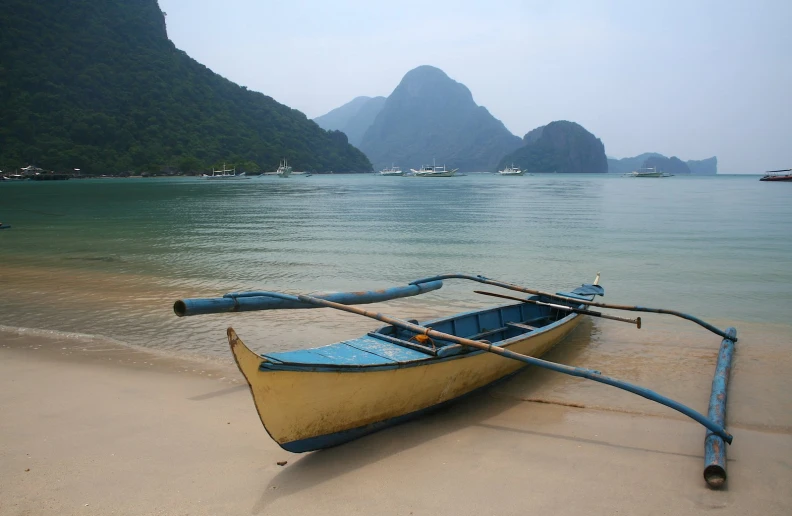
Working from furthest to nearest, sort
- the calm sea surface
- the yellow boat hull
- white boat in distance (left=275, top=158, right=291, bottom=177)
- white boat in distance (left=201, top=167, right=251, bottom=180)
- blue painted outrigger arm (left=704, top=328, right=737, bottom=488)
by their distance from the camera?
white boat in distance (left=275, top=158, right=291, bottom=177), white boat in distance (left=201, top=167, right=251, bottom=180), the calm sea surface, blue painted outrigger arm (left=704, top=328, right=737, bottom=488), the yellow boat hull

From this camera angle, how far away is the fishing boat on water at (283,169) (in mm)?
117375

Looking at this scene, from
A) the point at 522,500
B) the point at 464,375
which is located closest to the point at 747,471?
the point at 522,500

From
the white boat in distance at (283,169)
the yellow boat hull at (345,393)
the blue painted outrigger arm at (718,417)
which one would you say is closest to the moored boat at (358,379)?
the yellow boat hull at (345,393)

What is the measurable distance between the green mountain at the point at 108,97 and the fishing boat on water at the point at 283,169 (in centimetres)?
156

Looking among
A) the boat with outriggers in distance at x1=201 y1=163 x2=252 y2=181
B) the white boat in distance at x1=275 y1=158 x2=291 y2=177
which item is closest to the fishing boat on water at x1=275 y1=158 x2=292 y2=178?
the white boat in distance at x1=275 y1=158 x2=291 y2=177

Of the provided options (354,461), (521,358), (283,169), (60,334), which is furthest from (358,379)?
(283,169)

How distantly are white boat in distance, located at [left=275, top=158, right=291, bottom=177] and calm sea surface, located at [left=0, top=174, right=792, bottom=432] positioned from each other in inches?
3456

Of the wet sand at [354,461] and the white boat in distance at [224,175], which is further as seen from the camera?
the white boat in distance at [224,175]

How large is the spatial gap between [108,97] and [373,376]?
107027 mm

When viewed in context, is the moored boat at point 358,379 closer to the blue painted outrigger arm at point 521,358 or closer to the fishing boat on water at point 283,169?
the blue painted outrigger arm at point 521,358

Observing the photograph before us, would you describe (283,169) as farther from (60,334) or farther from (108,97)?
(60,334)

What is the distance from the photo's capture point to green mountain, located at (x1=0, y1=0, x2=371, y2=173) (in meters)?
86.1

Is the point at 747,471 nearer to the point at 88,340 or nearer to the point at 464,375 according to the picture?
the point at 464,375

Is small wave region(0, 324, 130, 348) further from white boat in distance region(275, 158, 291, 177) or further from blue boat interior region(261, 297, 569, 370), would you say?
white boat in distance region(275, 158, 291, 177)
